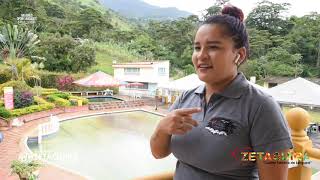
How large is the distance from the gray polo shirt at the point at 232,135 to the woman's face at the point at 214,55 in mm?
48

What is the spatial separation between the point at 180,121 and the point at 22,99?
1098 cm

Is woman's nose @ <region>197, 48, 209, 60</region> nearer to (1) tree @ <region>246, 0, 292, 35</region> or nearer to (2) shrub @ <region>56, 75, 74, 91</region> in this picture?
(1) tree @ <region>246, 0, 292, 35</region>

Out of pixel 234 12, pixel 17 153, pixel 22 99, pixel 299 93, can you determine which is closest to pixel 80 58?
pixel 22 99

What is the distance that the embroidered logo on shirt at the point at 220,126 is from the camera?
0.78 metres

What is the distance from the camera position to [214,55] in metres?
0.83

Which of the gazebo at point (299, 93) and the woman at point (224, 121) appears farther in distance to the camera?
the gazebo at point (299, 93)

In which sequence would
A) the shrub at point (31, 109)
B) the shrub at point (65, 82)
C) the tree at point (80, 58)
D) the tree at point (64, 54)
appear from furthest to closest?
the tree at point (80, 58) → the tree at point (64, 54) → the shrub at point (65, 82) → the shrub at point (31, 109)

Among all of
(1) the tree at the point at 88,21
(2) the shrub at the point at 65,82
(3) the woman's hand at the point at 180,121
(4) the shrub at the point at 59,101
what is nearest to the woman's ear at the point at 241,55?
(3) the woman's hand at the point at 180,121

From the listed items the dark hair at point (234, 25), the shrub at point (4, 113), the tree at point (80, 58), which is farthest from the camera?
the tree at point (80, 58)

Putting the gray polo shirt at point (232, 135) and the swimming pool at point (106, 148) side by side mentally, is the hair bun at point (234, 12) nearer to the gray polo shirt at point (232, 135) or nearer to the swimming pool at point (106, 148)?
the gray polo shirt at point (232, 135)

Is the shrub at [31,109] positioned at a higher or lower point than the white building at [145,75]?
lower

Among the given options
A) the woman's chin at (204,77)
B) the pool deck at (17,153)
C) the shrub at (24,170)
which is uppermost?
the woman's chin at (204,77)

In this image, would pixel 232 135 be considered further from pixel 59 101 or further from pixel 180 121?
pixel 59 101

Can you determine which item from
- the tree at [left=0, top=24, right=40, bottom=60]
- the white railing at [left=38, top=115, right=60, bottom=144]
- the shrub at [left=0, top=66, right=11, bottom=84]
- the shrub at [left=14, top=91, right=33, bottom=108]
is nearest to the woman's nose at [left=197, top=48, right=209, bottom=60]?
the white railing at [left=38, top=115, right=60, bottom=144]
